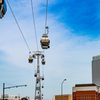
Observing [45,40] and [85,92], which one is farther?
[85,92]

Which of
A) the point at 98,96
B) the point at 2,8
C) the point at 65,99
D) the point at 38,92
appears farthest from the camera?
the point at 65,99

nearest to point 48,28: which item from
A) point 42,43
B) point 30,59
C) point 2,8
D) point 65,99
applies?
point 42,43

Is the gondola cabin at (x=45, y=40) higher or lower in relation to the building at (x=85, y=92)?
higher

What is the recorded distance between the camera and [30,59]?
1863 inches

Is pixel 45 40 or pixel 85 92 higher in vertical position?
pixel 45 40

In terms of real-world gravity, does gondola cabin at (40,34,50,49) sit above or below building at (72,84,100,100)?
above

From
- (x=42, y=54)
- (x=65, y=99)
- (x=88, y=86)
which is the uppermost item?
(x=42, y=54)

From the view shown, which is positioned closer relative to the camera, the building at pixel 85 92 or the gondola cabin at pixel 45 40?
the gondola cabin at pixel 45 40

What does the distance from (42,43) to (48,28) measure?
5.49 feet

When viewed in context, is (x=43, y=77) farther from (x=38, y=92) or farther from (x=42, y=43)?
(x=42, y=43)

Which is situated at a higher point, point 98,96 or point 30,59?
point 30,59

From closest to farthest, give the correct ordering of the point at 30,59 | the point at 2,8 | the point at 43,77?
the point at 2,8 < the point at 30,59 < the point at 43,77

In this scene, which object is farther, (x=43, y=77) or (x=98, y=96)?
(x=98, y=96)

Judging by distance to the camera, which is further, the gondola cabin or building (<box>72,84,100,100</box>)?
building (<box>72,84,100,100</box>)
